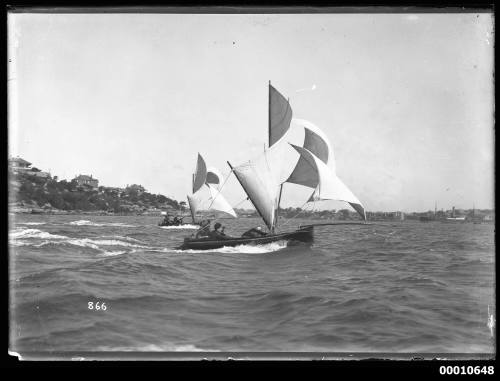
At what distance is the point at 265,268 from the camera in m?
4.91

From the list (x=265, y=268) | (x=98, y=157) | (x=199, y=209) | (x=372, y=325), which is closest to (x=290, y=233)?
Result: (x=265, y=268)

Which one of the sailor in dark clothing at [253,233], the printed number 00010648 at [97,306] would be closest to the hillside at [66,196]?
the printed number 00010648 at [97,306]

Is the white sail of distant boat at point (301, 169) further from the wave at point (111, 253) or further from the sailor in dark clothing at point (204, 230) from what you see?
the wave at point (111, 253)

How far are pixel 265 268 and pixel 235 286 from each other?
590mm

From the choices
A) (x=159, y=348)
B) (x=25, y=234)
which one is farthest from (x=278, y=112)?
(x=25, y=234)

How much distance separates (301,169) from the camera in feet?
16.7

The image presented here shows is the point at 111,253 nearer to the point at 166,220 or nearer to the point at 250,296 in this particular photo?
the point at 166,220

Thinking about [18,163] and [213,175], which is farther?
[213,175]

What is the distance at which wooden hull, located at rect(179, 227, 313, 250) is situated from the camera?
17.4 feet

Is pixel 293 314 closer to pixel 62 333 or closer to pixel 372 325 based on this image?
pixel 372 325

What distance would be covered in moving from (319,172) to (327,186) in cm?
20

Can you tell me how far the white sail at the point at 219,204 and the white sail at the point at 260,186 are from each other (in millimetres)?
311

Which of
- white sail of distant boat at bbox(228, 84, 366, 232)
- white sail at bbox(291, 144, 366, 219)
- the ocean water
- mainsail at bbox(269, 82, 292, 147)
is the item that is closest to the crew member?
the ocean water

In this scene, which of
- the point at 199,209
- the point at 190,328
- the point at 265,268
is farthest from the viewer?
the point at 199,209
